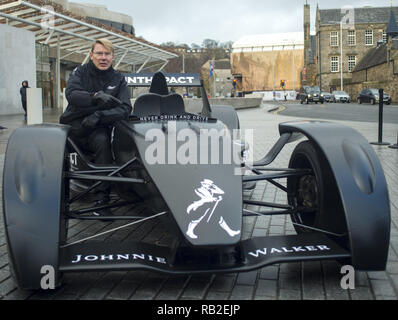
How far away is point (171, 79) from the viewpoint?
6.65 m

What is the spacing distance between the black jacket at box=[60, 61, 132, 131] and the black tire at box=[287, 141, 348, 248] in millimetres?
1706

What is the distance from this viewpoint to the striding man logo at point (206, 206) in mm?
2797

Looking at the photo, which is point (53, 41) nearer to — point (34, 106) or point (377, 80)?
point (34, 106)

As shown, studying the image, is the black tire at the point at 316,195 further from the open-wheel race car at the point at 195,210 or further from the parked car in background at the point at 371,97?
the parked car in background at the point at 371,97

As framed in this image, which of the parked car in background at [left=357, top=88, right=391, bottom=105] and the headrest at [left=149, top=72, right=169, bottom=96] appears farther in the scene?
the parked car in background at [left=357, top=88, right=391, bottom=105]

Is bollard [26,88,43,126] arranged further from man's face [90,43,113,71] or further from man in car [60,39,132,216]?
man's face [90,43,113,71]

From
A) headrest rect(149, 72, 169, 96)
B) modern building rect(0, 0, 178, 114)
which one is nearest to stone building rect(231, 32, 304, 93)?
modern building rect(0, 0, 178, 114)

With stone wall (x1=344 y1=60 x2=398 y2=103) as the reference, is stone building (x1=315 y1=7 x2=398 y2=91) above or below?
above

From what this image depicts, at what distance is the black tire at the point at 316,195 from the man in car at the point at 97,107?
1.70m

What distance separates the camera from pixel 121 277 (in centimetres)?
324

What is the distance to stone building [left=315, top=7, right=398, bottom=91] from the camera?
71938 mm

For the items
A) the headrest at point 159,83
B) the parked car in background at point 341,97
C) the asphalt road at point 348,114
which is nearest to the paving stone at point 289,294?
the headrest at point 159,83
